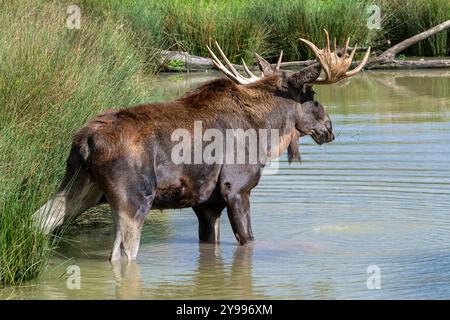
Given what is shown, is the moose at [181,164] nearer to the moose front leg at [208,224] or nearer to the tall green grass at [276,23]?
the moose front leg at [208,224]

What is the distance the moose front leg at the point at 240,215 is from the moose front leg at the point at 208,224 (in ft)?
1.02

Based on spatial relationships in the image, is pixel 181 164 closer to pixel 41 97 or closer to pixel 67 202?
pixel 67 202

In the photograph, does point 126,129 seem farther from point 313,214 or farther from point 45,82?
point 313,214

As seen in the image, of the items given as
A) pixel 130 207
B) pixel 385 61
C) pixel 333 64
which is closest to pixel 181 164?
pixel 130 207

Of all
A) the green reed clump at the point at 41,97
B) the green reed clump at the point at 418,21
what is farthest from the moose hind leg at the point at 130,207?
the green reed clump at the point at 418,21

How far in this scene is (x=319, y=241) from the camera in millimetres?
10648

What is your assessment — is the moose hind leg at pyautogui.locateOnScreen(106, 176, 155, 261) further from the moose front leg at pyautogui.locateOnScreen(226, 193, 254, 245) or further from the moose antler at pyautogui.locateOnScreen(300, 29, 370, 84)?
the moose antler at pyautogui.locateOnScreen(300, 29, 370, 84)

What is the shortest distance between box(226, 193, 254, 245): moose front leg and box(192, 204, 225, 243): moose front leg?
1.02 feet

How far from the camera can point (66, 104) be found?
36.3 feet

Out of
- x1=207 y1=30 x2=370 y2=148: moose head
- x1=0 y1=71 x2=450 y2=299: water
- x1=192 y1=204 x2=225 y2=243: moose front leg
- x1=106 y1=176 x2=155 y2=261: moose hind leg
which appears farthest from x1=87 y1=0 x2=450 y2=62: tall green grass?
x1=106 y1=176 x2=155 y2=261: moose hind leg

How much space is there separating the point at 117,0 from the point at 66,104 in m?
12.2

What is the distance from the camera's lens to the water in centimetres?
891

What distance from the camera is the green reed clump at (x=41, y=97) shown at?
8711 mm

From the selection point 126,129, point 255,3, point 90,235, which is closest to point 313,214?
point 90,235
